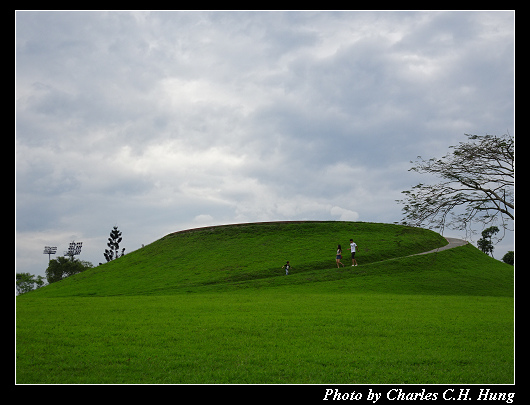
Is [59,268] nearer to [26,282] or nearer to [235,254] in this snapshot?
[26,282]

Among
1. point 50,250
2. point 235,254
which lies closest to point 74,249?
point 50,250

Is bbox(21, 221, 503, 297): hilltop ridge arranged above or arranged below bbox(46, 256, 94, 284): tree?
above

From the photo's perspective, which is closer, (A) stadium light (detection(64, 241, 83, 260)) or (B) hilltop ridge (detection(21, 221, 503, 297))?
(B) hilltop ridge (detection(21, 221, 503, 297))

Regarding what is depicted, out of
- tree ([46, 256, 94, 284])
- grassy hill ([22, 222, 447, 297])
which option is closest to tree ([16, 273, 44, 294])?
tree ([46, 256, 94, 284])

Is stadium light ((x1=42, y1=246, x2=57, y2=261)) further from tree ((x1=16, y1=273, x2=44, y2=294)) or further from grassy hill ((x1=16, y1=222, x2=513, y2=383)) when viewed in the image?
grassy hill ((x1=16, y1=222, x2=513, y2=383))

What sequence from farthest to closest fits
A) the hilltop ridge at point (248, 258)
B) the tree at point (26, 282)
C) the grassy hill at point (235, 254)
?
the tree at point (26, 282)
the grassy hill at point (235, 254)
the hilltop ridge at point (248, 258)

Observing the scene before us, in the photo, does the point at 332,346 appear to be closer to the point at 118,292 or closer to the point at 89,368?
the point at 89,368

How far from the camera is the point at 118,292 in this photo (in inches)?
1258

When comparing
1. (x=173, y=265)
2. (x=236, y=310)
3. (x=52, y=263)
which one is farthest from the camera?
(x=52, y=263)

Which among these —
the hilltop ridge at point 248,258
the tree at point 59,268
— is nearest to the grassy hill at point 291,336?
the hilltop ridge at point 248,258

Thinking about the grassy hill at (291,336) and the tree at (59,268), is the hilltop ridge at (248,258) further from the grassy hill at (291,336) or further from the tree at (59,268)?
the tree at (59,268)
